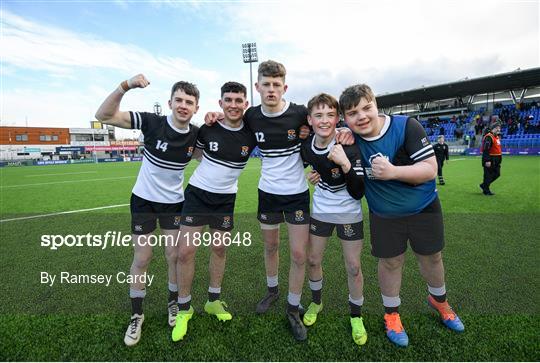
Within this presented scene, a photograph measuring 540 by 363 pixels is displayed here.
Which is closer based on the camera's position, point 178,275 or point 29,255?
point 178,275

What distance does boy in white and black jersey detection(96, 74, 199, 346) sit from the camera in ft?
9.32

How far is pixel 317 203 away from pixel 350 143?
2.07 ft

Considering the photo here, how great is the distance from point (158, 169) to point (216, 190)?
0.59 meters

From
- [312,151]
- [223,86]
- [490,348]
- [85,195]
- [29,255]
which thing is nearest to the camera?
[490,348]

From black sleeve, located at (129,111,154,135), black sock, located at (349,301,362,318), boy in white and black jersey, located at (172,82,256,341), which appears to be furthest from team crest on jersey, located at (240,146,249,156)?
black sock, located at (349,301,362,318)

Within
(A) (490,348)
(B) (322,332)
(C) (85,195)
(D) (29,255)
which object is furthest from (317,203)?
(C) (85,195)

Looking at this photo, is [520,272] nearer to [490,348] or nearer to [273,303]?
[490,348]

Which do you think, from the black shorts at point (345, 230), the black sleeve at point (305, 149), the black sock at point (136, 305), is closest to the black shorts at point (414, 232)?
the black shorts at point (345, 230)

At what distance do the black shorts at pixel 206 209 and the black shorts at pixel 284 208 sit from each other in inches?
13.6

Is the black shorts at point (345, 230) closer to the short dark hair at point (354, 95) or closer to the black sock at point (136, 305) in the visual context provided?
the short dark hair at point (354, 95)

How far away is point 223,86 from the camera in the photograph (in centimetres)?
297

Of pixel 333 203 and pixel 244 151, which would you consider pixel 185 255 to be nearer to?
pixel 244 151

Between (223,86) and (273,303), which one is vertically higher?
(223,86)

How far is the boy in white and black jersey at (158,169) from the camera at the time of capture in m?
2.84
